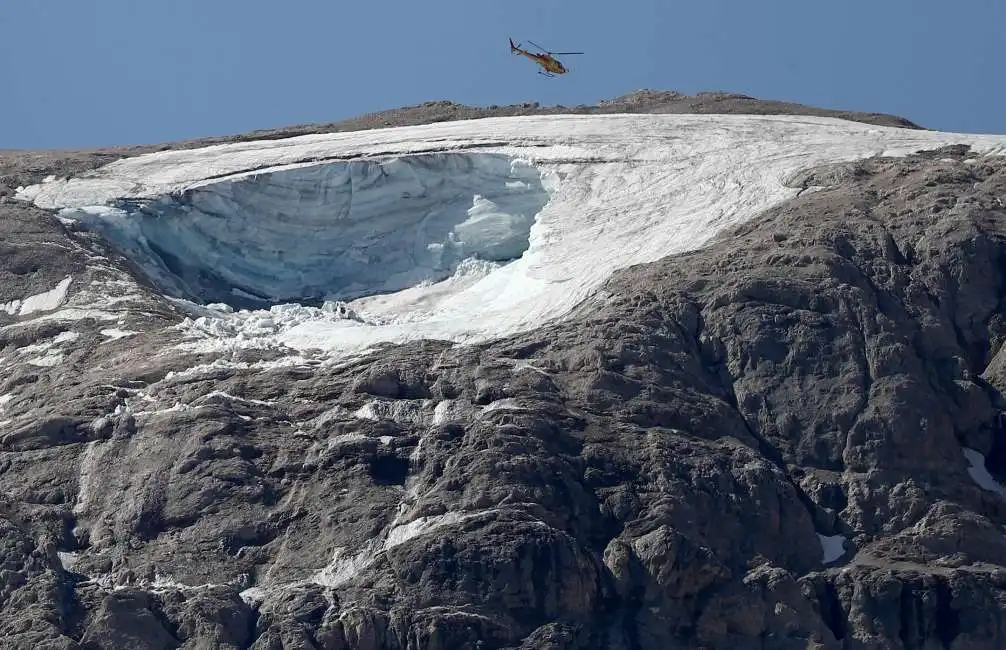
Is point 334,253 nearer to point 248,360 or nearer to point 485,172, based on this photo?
point 485,172

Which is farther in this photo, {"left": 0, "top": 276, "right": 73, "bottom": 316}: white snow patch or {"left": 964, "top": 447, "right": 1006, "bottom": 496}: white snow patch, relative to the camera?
{"left": 0, "top": 276, "right": 73, "bottom": 316}: white snow patch

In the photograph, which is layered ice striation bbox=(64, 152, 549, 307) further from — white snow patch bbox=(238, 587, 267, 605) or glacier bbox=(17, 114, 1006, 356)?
white snow patch bbox=(238, 587, 267, 605)

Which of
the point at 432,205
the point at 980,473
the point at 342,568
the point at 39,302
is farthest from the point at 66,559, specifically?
the point at 432,205

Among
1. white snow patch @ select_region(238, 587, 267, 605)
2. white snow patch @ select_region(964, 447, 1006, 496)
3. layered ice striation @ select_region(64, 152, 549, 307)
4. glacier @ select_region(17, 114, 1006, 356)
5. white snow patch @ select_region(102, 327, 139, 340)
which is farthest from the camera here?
layered ice striation @ select_region(64, 152, 549, 307)

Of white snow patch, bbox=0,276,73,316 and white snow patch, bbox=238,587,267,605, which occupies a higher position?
Answer: white snow patch, bbox=0,276,73,316

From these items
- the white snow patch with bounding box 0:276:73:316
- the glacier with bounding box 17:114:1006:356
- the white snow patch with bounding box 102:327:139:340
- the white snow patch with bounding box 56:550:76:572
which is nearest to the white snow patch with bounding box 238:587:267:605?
the white snow patch with bounding box 56:550:76:572
